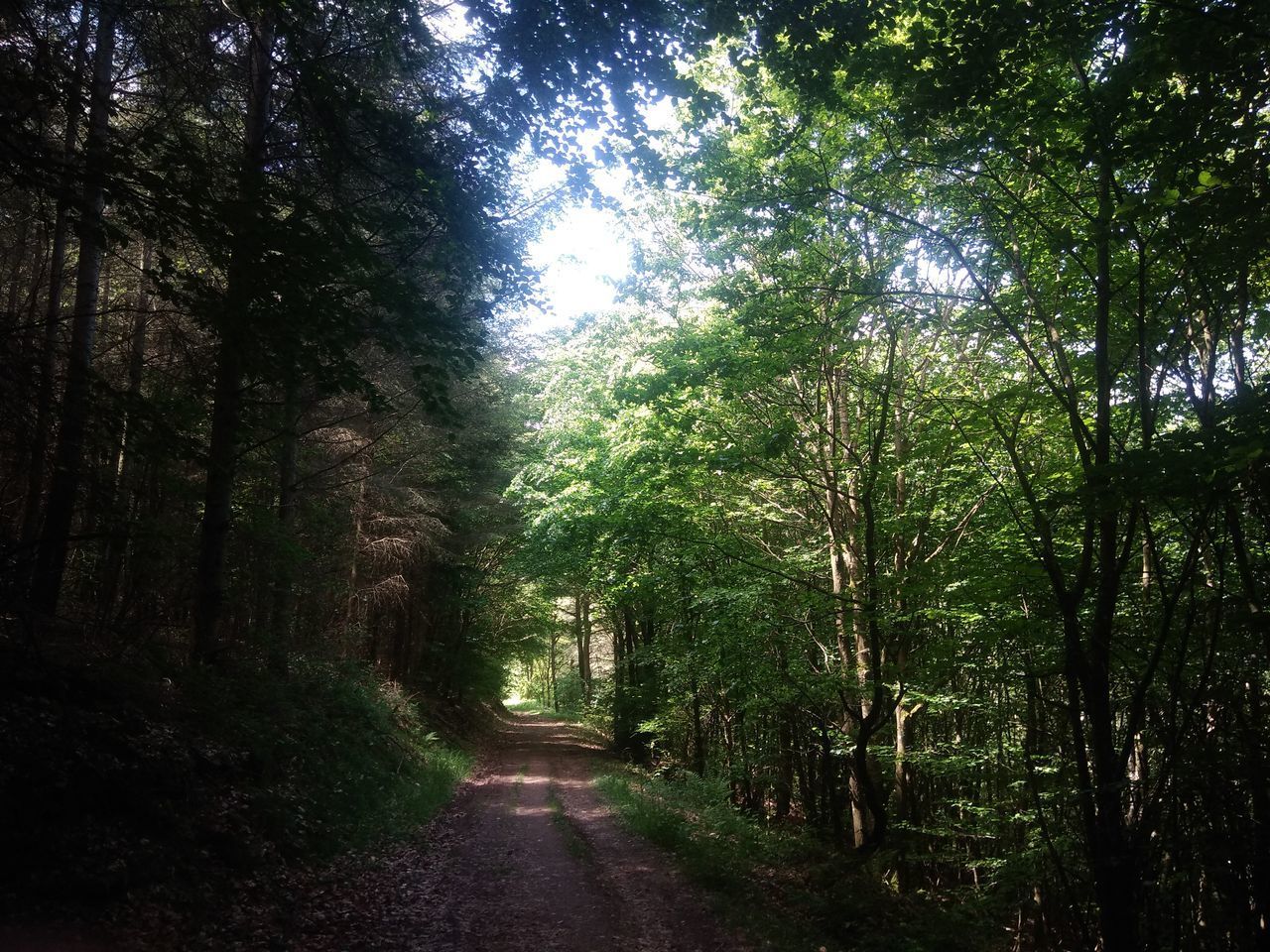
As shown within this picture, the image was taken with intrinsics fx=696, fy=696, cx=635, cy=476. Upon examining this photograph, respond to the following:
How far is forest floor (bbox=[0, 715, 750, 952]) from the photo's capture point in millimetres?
5785

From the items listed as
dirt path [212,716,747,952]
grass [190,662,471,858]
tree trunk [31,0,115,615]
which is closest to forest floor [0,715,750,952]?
dirt path [212,716,747,952]

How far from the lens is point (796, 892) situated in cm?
844

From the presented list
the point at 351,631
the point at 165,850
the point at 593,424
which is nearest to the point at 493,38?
the point at 165,850

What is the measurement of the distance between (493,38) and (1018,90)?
4391 mm

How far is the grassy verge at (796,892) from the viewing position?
7.12 metres

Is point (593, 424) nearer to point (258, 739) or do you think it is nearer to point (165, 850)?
point (258, 739)

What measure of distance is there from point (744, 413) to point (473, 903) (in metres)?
7.33

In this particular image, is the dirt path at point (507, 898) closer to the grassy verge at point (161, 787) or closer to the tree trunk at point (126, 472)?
the grassy verge at point (161, 787)

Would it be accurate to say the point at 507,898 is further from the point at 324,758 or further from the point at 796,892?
the point at 324,758

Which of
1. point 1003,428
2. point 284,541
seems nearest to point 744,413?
point 1003,428

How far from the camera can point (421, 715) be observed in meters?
20.0

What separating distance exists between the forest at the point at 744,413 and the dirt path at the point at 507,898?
32 centimetres

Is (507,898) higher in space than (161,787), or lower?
lower

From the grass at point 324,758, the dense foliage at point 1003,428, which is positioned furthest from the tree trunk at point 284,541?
the dense foliage at point 1003,428
